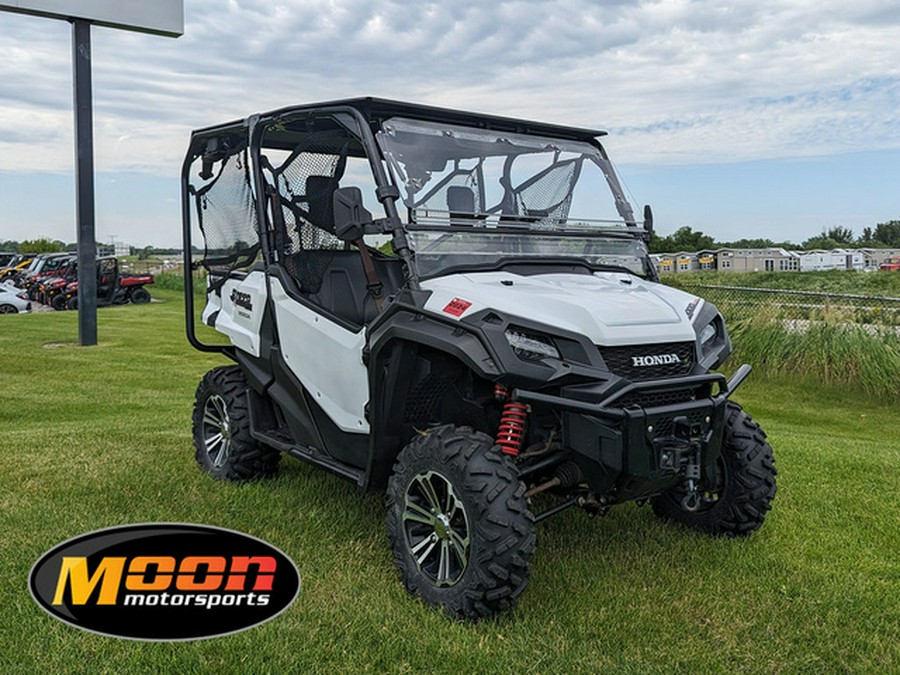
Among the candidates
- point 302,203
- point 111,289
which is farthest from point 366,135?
point 111,289

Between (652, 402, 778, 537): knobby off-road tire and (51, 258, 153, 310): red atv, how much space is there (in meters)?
24.3

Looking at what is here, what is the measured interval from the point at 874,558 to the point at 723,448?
0.95m

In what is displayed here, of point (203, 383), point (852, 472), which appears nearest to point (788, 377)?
point (852, 472)

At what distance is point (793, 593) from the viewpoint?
4.10 meters

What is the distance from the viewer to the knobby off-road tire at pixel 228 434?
5.68 meters

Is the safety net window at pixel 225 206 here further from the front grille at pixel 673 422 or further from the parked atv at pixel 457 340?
the front grille at pixel 673 422

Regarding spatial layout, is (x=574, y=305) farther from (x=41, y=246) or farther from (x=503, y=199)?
(x=41, y=246)

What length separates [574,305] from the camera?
378 cm

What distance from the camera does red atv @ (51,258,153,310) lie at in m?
26.0

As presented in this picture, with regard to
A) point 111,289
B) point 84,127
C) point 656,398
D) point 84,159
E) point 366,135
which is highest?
point 84,127

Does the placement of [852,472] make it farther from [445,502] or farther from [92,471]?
[92,471]

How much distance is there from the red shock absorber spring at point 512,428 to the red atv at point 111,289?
24.4m

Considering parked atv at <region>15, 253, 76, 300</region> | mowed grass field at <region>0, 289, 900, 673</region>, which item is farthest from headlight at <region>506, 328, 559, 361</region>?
parked atv at <region>15, 253, 76, 300</region>

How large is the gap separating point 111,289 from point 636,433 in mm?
25267
